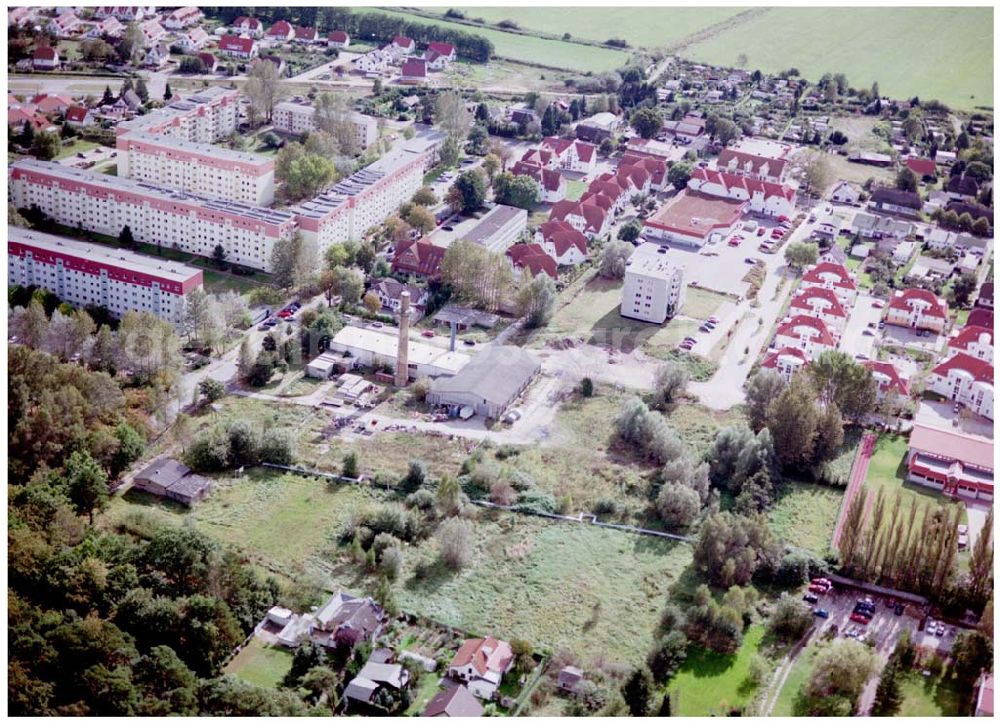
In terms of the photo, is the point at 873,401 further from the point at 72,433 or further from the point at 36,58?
the point at 36,58

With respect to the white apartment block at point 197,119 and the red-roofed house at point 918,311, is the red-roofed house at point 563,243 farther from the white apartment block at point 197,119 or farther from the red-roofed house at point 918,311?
the white apartment block at point 197,119

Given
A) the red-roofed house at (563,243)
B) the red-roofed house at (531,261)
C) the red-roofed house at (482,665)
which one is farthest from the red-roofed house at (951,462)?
the red-roofed house at (563,243)

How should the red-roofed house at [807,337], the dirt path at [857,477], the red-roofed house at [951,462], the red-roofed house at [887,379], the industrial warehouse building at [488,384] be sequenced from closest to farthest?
the dirt path at [857,477]
the red-roofed house at [951,462]
the industrial warehouse building at [488,384]
the red-roofed house at [887,379]
the red-roofed house at [807,337]

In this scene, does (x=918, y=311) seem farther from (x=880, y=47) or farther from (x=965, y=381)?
(x=880, y=47)

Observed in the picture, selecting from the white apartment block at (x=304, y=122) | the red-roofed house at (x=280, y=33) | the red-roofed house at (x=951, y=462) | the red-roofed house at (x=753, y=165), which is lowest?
the red-roofed house at (x=951, y=462)

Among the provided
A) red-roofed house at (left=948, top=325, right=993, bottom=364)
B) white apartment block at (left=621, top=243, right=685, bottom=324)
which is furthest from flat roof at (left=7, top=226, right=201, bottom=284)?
red-roofed house at (left=948, top=325, right=993, bottom=364)

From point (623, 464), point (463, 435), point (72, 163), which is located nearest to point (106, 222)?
point (72, 163)

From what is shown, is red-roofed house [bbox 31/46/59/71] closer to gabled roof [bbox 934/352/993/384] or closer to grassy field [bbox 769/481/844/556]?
grassy field [bbox 769/481/844/556]
